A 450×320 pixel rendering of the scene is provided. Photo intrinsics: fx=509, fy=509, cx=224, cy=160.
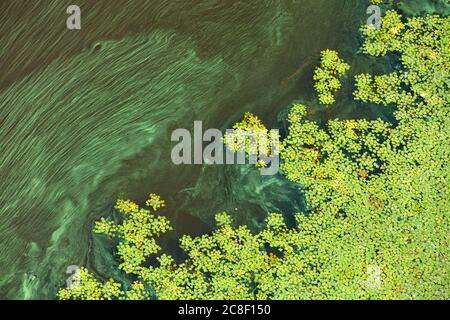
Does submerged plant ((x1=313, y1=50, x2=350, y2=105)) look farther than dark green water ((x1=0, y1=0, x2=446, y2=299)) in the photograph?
Yes

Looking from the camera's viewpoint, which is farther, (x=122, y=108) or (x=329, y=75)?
(x=329, y=75)

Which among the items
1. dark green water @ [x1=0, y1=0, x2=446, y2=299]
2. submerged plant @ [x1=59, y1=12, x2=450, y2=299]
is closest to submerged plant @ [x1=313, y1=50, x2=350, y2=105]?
dark green water @ [x1=0, y1=0, x2=446, y2=299]

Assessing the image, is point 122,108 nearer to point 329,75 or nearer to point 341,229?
point 329,75

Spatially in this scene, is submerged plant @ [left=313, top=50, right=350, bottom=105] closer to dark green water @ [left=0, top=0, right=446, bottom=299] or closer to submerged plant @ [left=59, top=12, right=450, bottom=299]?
dark green water @ [left=0, top=0, right=446, bottom=299]

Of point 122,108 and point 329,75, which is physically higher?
point 329,75

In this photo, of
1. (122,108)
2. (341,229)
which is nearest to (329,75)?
(341,229)

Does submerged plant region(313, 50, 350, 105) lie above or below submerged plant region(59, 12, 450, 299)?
above

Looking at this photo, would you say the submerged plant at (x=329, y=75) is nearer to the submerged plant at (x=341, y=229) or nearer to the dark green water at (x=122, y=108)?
the dark green water at (x=122, y=108)

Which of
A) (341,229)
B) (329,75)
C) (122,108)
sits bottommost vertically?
(341,229)

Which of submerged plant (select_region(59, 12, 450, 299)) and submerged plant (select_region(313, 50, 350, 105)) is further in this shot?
submerged plant (select_region(313, 50, 350, 105))
